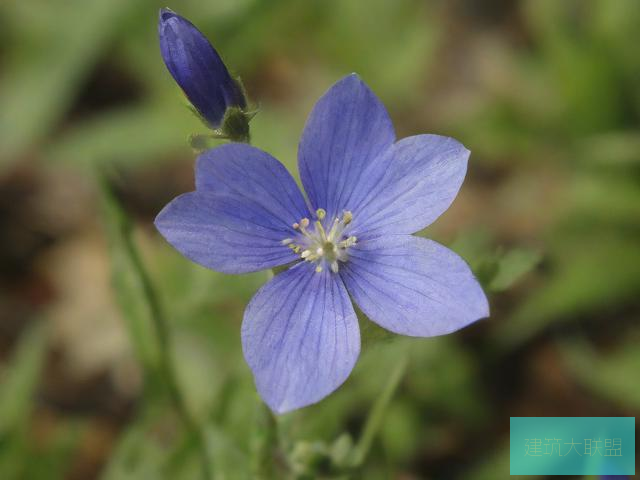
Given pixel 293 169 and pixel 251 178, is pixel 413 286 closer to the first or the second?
pixel 251 178

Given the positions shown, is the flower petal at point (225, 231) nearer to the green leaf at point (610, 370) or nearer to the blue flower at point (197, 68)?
the blue flower at point (197, 68)

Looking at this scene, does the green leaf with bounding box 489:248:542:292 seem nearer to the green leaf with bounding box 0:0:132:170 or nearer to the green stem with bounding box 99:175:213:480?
the green stem with bounding box 99:175:213:480

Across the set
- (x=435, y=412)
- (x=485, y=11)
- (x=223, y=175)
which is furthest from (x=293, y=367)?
(x=485, y=11)

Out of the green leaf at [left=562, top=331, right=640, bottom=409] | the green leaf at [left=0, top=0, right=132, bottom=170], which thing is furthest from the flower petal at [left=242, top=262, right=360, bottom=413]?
the green leaf at [left=0, top=0, right=132, bottom=170]

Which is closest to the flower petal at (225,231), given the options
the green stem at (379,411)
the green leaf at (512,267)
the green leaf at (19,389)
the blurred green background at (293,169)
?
the green stem at (379,411)

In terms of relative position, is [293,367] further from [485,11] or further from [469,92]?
[485,11]

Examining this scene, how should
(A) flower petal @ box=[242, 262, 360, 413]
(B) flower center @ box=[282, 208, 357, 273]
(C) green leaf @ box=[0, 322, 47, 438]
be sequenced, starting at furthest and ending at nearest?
(C) green leaf @ box=[0, 322, 47, 438]
(B) flower center @ box=[282, 208, 357, 273]
(A) flower petal @ box=[242, 262, 360, 413]
